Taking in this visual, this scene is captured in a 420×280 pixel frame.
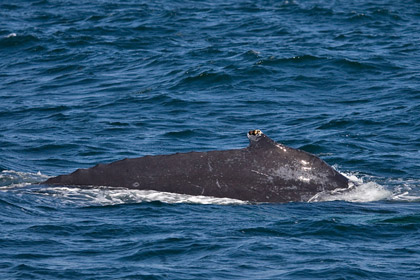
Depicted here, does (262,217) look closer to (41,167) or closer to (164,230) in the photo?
(164,230)

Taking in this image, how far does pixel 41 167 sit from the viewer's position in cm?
1744

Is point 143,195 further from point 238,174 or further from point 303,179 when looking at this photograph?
point 303,179

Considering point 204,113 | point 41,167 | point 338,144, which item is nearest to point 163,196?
Result: point 41,167

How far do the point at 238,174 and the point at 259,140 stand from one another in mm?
604

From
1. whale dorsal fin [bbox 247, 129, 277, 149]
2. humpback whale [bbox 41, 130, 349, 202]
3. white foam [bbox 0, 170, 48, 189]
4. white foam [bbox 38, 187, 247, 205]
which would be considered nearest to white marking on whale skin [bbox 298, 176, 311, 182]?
humpback whale [bbox 41, 130, 349, 202]

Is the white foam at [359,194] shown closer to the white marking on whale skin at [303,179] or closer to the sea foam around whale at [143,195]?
the sea foam around whale at [143,195]

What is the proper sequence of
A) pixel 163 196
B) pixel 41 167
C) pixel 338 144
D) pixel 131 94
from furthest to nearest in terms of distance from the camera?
pixel 131 94 → pixel 338 144 → pixel 41 167 → pixel 163 196

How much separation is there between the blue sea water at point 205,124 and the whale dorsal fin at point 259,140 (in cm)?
90

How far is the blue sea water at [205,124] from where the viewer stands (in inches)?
448

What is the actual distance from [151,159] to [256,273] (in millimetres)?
3511

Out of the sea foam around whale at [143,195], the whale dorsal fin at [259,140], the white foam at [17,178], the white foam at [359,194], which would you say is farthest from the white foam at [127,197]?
the white foam at [17,178]

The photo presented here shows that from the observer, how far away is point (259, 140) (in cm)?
1312

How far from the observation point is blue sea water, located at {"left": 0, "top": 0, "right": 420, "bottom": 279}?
1138 cm

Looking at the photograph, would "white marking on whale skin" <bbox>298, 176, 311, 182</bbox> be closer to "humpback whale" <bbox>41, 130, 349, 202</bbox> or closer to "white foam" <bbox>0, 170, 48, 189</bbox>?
"humpback whale" <bbox>41, 130, 349, 202</bbox>
